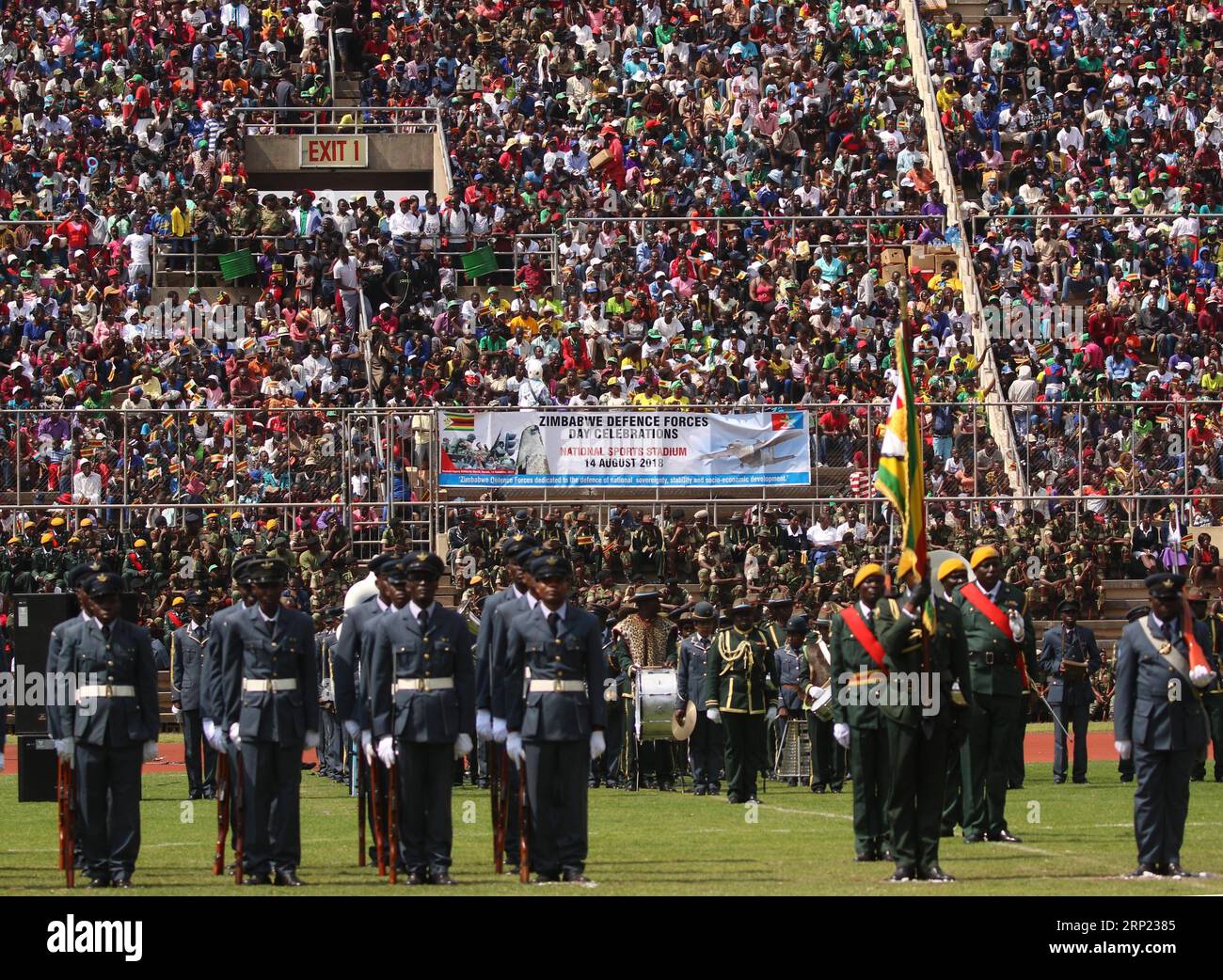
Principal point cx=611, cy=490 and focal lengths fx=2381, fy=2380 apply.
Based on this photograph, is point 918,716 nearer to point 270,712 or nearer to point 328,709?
point 270,712

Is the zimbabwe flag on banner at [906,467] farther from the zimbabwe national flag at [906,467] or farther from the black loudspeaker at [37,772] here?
the black loudspeaker at [37,772]

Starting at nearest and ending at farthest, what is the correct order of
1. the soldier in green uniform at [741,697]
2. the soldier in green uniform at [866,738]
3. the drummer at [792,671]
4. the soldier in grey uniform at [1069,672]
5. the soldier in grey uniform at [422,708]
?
the soldier in grey uniform at [422,708], the soldier in green uniform at [866,738], the soldier in green uniform at [741,697], the drummer at [792,671], the soldier in grey uniform at [1069,672]

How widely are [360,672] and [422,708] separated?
67cm

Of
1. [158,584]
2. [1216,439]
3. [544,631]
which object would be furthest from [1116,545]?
[544,631]

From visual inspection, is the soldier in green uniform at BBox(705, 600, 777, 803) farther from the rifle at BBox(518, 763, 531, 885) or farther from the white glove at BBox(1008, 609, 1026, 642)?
the rifle at BBox(518, 763, 531, 885)

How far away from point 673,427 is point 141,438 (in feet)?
22.4

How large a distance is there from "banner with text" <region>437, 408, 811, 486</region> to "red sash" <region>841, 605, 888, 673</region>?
557 inches

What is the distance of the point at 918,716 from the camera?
14.5m

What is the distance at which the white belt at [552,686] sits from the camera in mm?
14648

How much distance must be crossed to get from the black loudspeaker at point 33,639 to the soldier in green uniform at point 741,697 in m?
5.29

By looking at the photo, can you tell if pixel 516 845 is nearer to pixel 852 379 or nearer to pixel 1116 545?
pixel 1116 545

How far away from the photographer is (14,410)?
29641 mm

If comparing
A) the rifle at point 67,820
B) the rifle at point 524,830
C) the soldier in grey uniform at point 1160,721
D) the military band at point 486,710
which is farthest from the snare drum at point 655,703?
the soldier in grey uniform at point 1160,721

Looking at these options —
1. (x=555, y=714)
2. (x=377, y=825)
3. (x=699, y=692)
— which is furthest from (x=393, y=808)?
(x=699, y=692)
